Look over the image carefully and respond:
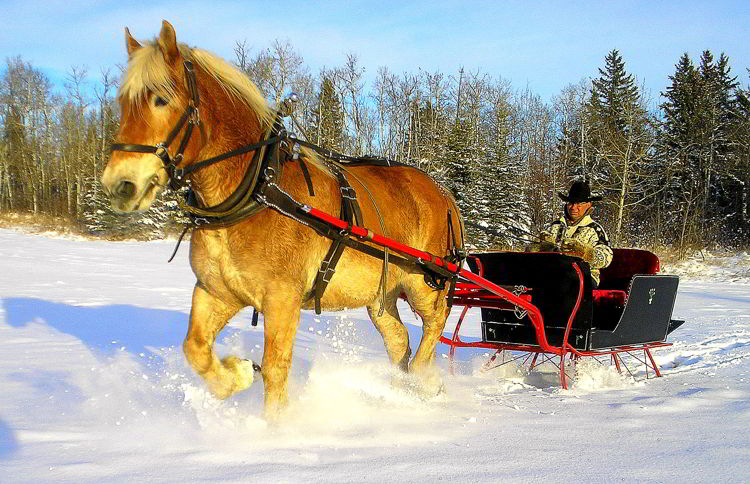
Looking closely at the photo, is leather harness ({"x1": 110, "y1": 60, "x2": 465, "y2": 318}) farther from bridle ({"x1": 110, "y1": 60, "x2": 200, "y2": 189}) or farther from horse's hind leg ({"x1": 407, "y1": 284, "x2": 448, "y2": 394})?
horse's hind leg ({"x1": 407, "y1": 284, "x2": 448, "y2": 394})

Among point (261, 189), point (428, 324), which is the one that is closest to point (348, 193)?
point (261, 189)

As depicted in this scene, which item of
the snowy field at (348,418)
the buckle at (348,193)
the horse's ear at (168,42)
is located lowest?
the snowy field at (348,418)

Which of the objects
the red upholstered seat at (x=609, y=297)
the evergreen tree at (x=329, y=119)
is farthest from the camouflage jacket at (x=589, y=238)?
the evergreen tree at (x=329, y=119)

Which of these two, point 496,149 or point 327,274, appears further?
point 496,149

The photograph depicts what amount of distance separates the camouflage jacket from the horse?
2151 millimetres

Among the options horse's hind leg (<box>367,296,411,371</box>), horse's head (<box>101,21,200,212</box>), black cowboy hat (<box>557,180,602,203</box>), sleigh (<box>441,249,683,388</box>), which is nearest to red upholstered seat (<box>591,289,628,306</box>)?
sleigh (<box>441,249,683,388</box>)

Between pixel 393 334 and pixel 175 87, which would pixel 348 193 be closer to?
pixel 175 87

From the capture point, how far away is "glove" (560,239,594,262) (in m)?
5.45

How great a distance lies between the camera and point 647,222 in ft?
103

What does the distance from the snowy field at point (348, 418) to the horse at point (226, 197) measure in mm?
430

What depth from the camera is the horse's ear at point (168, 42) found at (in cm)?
315

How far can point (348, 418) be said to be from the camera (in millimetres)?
3877

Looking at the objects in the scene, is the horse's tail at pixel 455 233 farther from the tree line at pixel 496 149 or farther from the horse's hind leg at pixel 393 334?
the tree line at pixel 496 149

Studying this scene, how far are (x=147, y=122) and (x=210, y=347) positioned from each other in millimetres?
1365
